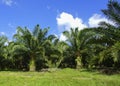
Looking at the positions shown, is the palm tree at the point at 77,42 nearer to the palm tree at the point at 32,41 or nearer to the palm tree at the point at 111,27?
the palm tree at the point at 32,41

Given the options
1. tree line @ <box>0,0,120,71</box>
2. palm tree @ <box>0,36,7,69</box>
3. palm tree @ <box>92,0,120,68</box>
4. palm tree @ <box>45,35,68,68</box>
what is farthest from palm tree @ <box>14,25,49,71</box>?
palm tree @ <box>92,0,120,68</box>

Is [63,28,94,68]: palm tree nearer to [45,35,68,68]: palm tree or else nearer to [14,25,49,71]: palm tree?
[45,35,68,68]: palm tree

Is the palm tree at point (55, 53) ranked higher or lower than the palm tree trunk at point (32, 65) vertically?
higher

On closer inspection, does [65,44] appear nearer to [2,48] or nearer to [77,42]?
[77,42]

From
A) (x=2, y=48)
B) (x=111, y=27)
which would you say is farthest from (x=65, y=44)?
(x=111, y=27)

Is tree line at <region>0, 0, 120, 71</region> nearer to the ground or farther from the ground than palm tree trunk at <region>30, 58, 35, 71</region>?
farther from the ground

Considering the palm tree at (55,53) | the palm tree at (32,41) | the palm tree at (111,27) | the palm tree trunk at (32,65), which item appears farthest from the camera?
the palm tree at (55,53)

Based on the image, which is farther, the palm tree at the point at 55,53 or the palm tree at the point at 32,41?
the palm tree at the point at 55,53

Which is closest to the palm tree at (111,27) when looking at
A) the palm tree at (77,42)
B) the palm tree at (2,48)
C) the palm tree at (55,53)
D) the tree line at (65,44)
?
the tree line at (65,44)

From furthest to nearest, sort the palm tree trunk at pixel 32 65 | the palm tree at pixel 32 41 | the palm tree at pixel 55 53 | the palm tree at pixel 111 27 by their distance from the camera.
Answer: the palm tree at pixel 55 53 < the palm tree trunk at pixel 32 65 < the palm tree at pixel 32 41 < the palm tree at pixel 111 27

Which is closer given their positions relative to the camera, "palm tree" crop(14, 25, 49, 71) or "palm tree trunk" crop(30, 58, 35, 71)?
"palm tree" crop(14, 25, 49, 71)

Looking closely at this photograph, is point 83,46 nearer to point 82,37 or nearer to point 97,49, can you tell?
point 82,37

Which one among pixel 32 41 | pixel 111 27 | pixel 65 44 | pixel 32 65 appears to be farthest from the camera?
pixel 65 44

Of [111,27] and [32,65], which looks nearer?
[111,27]
